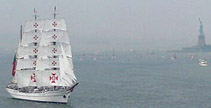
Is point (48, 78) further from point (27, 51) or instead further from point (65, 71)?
point (27, 51)

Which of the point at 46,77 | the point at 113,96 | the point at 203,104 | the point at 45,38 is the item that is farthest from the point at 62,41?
the point at 203,104

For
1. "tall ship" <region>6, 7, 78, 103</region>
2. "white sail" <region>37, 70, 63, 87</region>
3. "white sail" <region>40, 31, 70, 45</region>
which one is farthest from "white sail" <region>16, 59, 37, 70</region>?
"white sail" <region>40, 31, 70, 45</region>

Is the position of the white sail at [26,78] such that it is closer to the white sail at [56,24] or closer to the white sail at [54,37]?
the white sail at [54,37]

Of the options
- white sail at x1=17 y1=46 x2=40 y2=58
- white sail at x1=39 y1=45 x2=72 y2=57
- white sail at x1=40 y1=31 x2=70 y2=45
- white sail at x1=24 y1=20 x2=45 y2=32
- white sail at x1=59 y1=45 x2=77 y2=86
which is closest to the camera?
white sail at x1=59 y1=45 x2=77 y2=86

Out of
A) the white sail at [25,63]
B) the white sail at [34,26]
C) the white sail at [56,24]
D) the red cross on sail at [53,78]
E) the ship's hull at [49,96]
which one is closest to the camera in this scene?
the ship's hull at [49,96]

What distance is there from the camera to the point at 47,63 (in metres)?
79.8

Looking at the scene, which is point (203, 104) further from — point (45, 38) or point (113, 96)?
point (45, 38)

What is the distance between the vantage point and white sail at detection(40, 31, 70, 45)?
78.9 metres

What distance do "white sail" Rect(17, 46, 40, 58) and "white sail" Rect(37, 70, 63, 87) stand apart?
5.17 m

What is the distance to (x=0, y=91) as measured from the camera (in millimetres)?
95750

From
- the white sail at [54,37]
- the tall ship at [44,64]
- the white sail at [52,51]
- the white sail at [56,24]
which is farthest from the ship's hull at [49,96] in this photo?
the white sail at [56,24]

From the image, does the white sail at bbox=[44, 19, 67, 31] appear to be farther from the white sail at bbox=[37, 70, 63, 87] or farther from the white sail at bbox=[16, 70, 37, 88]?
the white sail at bbox=[16, 70, 37, 88]

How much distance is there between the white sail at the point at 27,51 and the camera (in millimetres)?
82188

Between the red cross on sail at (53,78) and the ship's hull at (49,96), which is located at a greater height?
the red cross on sail at (53,78)
